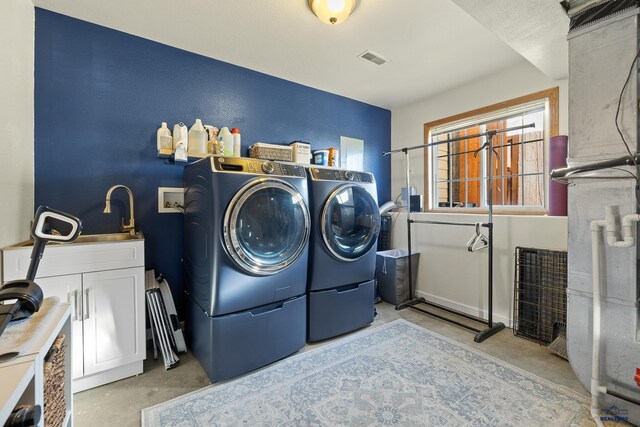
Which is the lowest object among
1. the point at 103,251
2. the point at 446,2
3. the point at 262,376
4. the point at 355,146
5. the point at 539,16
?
the point at 262,376

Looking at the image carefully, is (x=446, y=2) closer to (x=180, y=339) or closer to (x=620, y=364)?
(x=620, y=364)

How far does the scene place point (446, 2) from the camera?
1848mm

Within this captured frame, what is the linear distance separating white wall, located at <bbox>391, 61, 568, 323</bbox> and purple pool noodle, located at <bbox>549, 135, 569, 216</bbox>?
92 millimetres

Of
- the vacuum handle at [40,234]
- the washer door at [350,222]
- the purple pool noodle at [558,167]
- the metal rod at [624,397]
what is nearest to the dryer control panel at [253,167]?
the washer door at [350,222]

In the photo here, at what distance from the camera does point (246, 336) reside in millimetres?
1837

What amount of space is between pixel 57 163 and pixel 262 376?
2.08m

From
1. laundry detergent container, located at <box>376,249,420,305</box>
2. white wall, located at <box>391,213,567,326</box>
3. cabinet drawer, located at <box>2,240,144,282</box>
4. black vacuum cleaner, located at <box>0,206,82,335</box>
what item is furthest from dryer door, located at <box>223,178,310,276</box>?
white wall, located at <box>391,213,567,326</box>

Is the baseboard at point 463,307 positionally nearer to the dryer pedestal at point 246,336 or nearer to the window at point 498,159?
the window at point 498,159

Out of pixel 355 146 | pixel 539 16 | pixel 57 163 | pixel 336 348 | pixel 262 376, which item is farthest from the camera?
pixel 355 146

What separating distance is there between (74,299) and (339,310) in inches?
70.4

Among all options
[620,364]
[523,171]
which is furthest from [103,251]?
[523,171]

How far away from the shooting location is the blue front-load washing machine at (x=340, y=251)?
7.20ft

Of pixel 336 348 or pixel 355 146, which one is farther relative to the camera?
pixel 355 146

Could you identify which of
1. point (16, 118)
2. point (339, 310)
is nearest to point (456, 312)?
point (339, 310)
